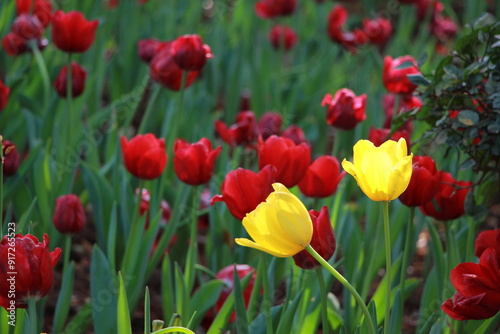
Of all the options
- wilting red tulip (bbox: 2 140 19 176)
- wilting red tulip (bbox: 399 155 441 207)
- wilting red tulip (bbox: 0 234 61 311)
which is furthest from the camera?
wilting red tulip (bbox: 2 140 19 176)

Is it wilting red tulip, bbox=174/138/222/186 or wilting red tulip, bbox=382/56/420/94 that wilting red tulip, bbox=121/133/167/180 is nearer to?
wilting red tulip, bbox=174/138/222/186

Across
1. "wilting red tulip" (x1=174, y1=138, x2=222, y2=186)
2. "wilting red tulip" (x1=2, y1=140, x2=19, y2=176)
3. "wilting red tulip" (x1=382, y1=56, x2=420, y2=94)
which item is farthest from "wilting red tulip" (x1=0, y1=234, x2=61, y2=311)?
"wilting red tulip" (x1=382, y1=56, x2=420, y2=94)

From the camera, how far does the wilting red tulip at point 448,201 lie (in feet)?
4.07

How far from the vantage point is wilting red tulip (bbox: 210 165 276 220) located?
39.7 inches

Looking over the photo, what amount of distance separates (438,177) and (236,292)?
0.35 m

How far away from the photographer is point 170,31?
2.68 metres

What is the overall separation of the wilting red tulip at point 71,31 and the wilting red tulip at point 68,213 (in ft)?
1.57

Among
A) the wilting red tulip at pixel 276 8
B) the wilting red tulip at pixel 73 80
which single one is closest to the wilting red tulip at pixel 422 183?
the wilting red tulip at pixel 73 80

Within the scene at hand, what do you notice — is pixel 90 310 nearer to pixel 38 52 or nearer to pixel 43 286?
pixel 43 286

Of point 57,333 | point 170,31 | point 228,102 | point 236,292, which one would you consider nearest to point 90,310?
point 57,333

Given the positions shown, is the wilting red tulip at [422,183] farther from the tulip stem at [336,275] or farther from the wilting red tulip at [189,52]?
the wilting red tulip at [189,52]

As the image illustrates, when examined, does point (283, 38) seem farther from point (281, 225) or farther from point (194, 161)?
point (281, 225)

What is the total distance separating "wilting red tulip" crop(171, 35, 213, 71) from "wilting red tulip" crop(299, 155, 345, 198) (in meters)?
0.35

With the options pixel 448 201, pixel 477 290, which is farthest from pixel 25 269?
pixel 448 201
